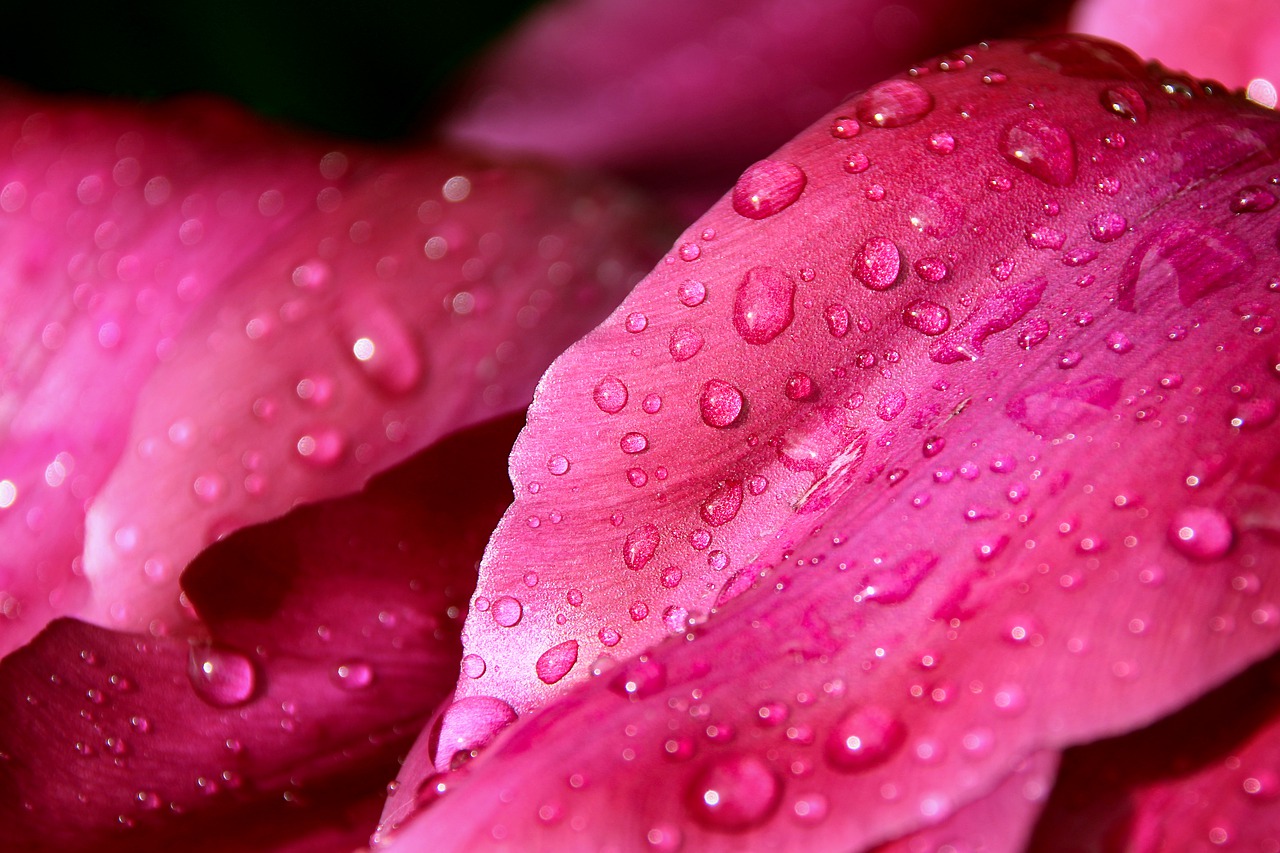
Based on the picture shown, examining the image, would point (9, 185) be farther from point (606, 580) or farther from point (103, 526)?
point (606, 580)

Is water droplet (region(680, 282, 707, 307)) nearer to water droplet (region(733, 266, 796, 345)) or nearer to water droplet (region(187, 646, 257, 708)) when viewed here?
water droplet (region(733, 266, 796, 345))

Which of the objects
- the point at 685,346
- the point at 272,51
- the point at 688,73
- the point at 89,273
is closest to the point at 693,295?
the point at 685,346

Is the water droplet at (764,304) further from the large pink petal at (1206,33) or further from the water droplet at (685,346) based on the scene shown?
the large pink petal at (1206,33)

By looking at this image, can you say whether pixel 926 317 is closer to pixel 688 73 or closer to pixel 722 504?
pixel 722 504

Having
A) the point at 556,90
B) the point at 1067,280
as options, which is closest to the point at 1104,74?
the point at 1067,280

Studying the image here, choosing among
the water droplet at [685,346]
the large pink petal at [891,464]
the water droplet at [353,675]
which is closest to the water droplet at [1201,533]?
the large pink petal at [891,464]

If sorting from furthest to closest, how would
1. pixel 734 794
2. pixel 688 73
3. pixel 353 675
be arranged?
1. pixel 688 73
2. pixel 353 675
3. pixel 734 794

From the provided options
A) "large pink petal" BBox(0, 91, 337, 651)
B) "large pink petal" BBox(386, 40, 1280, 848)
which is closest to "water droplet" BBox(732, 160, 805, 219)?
"large pink petal" BBox(386, 40, 1280, 848)
